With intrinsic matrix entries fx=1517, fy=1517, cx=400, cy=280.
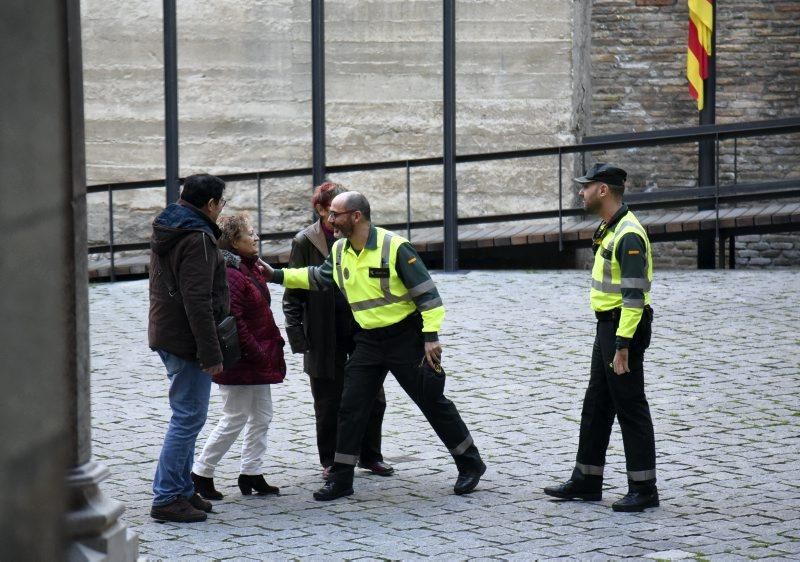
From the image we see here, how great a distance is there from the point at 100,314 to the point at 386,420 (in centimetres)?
453

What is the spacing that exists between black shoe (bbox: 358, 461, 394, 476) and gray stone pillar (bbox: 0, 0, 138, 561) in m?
2.97

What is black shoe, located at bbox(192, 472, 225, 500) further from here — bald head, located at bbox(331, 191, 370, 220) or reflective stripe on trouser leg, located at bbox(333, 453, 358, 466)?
bald head, located at bbox(331, 191, 370, 220)

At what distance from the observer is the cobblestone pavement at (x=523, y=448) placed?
6.51 meters

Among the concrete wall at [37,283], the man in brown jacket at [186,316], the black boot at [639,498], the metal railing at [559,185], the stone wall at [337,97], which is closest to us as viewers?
the concrete wall at [37,283]

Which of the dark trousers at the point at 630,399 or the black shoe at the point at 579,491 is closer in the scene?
the dark trousers at the point at 630,399

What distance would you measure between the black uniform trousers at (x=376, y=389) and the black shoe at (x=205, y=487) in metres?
0.57

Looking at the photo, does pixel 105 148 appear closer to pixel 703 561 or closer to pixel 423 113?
pixel 423 113

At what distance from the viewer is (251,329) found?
730 cm

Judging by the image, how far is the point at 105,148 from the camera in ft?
52.6

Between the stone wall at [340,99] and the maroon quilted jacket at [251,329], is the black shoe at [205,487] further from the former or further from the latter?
the stone wall at [340,99]

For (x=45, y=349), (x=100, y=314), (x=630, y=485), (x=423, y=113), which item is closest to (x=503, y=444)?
(x=630, y=485)

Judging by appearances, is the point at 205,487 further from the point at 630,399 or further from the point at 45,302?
the point at 45,302

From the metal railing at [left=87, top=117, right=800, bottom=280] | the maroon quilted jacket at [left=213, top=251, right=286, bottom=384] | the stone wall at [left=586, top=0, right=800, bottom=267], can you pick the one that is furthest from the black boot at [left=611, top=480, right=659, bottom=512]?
the stone wall at [left=586, top=0, right=800, bottom=267]

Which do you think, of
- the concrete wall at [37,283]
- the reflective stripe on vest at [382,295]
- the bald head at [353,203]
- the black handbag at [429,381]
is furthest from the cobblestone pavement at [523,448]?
the concrete wall at [37,283]
